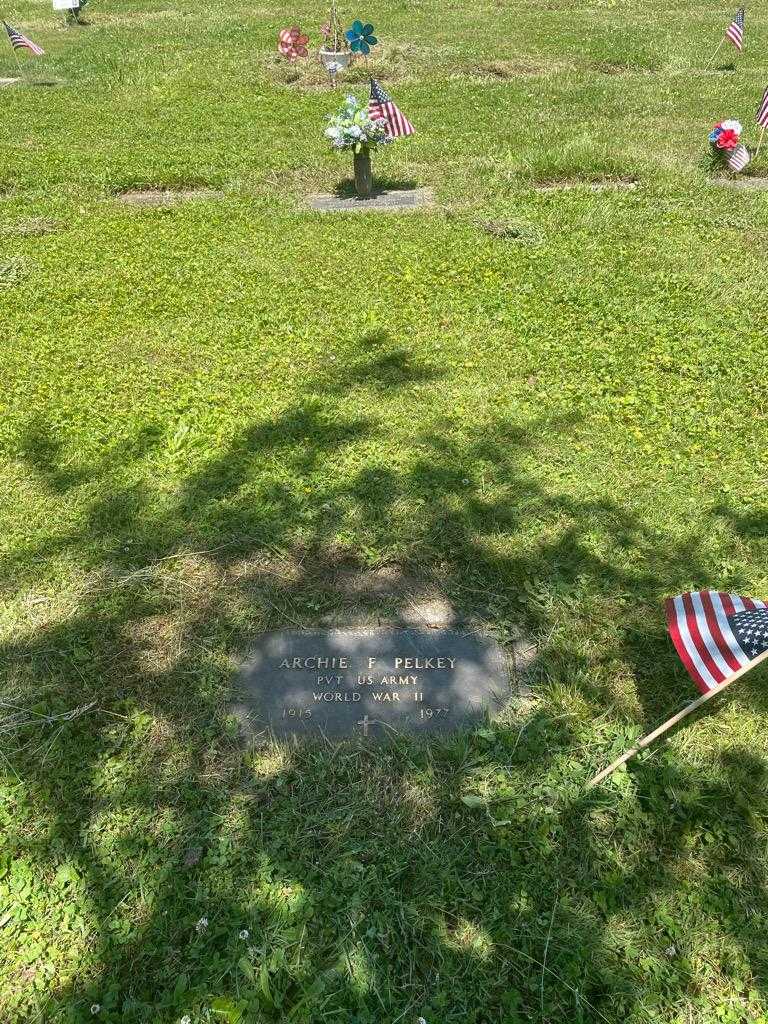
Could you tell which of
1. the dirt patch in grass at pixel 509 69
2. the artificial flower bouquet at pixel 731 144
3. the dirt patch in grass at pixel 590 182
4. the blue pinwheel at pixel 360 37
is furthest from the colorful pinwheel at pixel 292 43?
the artificial flower bouquet at pixel 731 144

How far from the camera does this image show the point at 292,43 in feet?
43.1

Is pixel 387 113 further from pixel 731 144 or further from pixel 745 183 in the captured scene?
pixel 745 183

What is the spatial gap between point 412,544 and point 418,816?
5.09 ft

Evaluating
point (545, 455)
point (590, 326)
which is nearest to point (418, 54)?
point (590, 326)

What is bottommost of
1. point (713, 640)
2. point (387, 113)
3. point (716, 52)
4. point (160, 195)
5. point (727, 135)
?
point (713, 640)

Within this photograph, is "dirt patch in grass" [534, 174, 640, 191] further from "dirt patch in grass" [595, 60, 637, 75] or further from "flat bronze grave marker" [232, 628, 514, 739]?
"flat bronze grave marker" [232, 628, 514, 739]

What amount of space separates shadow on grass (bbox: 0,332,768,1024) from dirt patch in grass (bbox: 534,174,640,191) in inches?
249

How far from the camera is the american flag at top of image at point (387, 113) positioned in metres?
8.06

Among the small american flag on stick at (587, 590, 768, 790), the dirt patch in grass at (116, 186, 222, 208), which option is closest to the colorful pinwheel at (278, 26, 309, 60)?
the dirt patch in grass at (116, 186, 222, 208)

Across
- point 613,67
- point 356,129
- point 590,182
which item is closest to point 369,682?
point 356,129

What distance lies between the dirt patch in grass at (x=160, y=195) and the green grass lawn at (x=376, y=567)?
0.26 metres

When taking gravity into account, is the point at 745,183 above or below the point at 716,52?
below

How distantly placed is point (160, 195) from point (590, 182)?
5.66 m

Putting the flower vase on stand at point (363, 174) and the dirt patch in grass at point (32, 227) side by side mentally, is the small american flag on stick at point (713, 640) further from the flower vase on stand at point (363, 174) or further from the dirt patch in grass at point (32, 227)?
the dirt patch in grass at point (32, 227)
